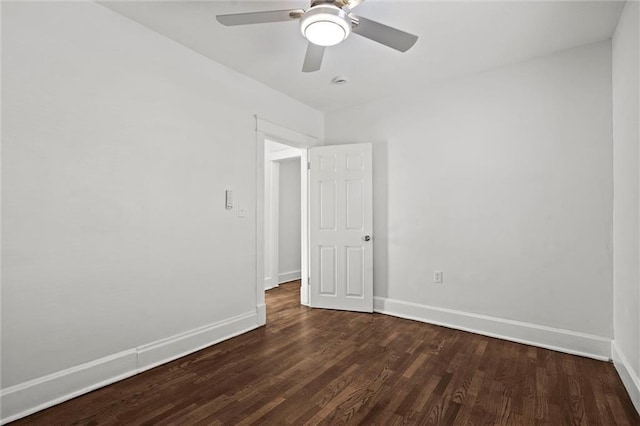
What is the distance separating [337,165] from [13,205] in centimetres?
304

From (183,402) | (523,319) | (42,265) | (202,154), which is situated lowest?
(183,402)

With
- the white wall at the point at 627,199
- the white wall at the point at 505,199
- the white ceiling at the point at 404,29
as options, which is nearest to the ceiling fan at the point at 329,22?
the white ceiling at the point at 404,29

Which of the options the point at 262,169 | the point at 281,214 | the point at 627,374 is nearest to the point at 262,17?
the point at 262,169

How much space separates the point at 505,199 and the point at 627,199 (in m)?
0.96

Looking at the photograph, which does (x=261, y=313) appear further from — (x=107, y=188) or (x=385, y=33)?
(x=385, y=33)

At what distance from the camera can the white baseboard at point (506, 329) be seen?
105 inches

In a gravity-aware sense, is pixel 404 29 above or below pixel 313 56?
above

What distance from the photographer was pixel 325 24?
6.31 feet

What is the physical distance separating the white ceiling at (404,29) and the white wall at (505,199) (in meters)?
0.34

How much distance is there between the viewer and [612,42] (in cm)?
262

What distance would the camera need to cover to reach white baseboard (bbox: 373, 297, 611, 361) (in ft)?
8.75

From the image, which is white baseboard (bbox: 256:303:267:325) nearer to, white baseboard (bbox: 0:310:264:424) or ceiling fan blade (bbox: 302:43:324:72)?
white baseboard (bbox: 0:310:264:424)

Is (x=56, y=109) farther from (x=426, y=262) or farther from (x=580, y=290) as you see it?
(x=580, y=290)

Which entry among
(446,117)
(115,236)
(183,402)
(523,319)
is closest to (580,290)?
(523,319)
